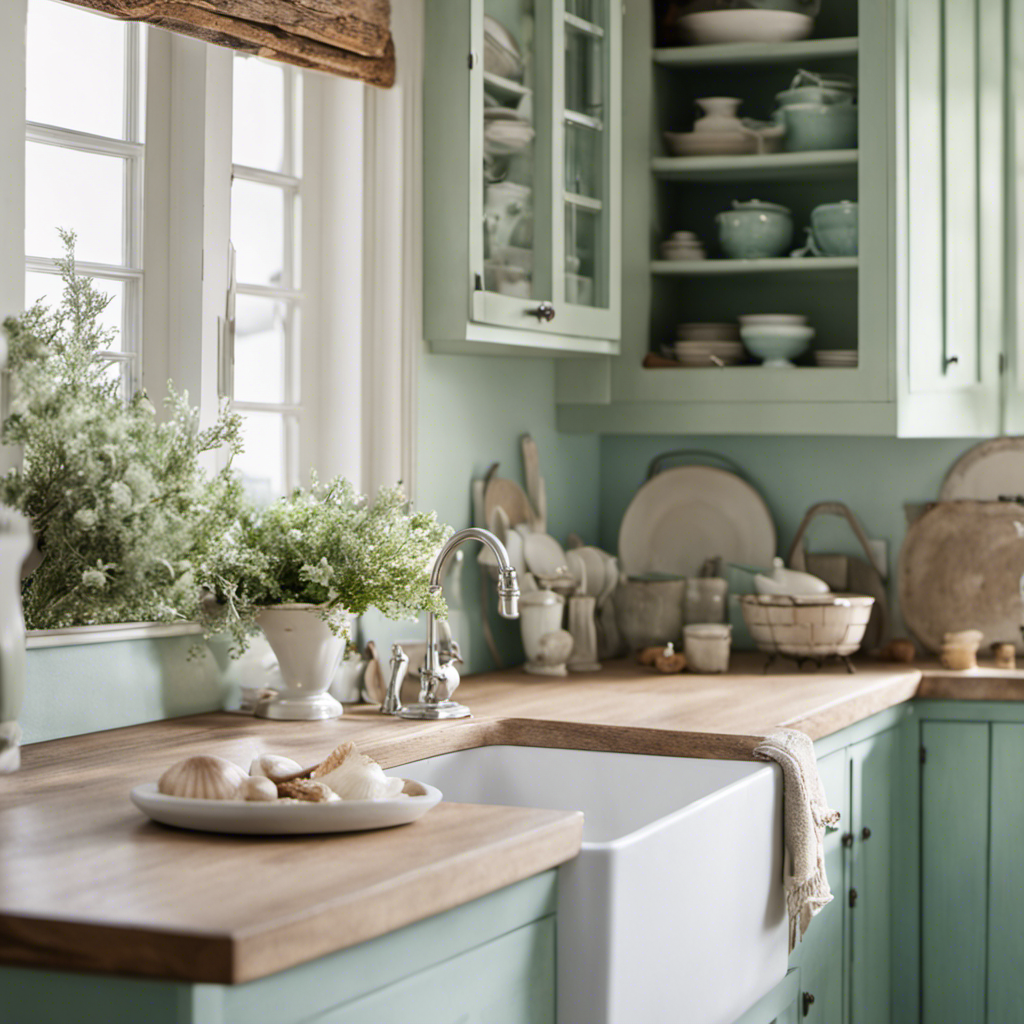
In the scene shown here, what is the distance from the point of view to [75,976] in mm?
1285

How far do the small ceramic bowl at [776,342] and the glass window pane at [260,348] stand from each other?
117 centimetres

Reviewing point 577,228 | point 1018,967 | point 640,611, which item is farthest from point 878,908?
point 577,228

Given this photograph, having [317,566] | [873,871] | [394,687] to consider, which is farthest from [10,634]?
[873,871]

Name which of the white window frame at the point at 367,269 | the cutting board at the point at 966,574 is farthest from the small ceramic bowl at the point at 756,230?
the white window frame at the point at 367,269

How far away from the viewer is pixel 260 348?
289 centimetres

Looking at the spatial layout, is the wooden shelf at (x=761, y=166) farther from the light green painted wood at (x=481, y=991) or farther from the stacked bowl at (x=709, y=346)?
the light green painted wood at (x=481, y=991)

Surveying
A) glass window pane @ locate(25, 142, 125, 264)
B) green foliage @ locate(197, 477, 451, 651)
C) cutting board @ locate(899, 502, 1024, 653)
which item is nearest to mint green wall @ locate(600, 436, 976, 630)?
cutting board @ locate(899, 502, 1024, 653)

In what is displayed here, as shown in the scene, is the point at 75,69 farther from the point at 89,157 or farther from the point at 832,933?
the point at 832,933

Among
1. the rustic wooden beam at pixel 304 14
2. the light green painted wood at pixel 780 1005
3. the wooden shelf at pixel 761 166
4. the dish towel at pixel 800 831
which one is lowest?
the light green painted wood at pixel 780 1005

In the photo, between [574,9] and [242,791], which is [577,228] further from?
[242,791]

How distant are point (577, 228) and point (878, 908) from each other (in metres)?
1.58

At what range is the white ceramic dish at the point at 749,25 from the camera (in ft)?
11.5

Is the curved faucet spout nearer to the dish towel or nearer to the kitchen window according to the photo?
the dish towel

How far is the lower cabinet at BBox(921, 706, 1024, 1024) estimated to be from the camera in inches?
124
